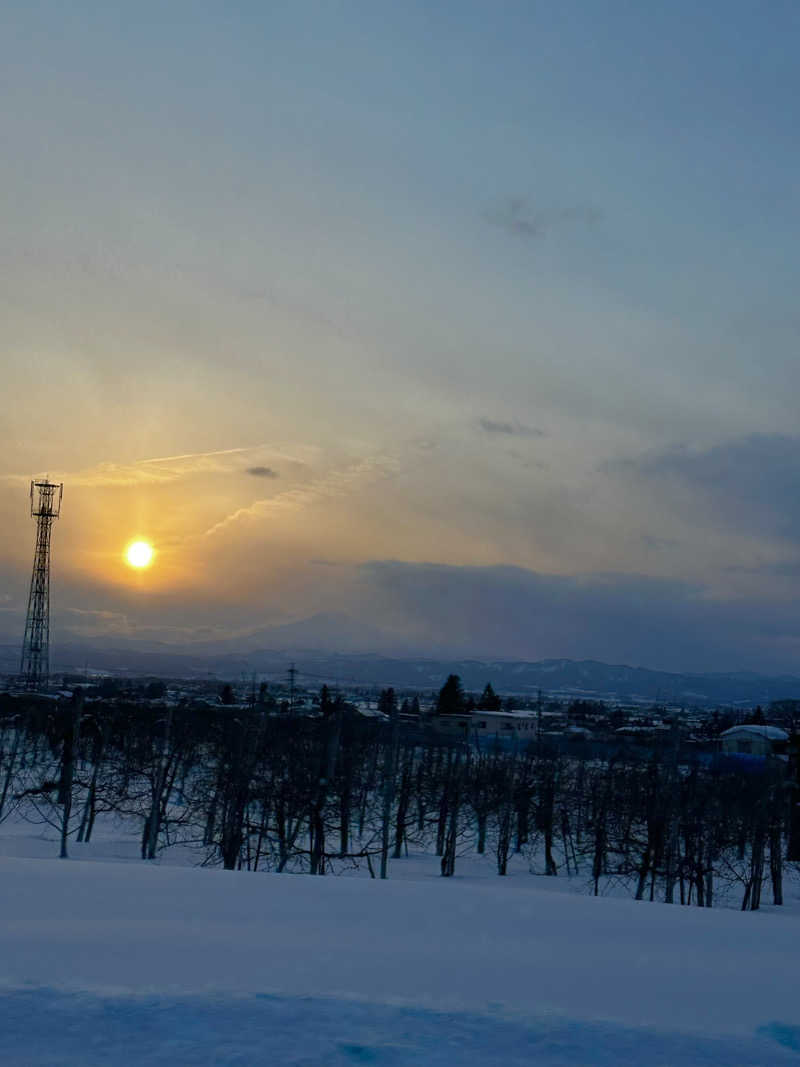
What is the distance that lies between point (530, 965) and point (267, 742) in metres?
29.3

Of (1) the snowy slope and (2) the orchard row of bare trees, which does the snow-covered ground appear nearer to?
(1) the snowy slope

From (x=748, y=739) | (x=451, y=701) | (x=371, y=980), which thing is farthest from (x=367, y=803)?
(x=451, y=701)

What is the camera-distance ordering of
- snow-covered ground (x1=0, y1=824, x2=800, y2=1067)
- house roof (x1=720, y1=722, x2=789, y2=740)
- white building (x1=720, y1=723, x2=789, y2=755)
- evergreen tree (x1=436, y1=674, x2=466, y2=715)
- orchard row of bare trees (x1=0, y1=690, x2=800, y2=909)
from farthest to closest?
evergreen tree (x1=436, y1=674, x2=466, y2=715), house roof (x1=720, y1=722, x2=789, y2=740), white building (x1=720, y1=723, x2=789, y2=755), orchard row of bare trees (x1=0, y1=690, x2=800, y2=909), snow-covered ground (x1=0, y1=824, x2=800, y2=1067)

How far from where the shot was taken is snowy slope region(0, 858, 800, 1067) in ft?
20.0

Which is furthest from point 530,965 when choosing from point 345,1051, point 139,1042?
point 139,1042

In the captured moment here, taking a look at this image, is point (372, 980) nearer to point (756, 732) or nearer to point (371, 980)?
point (371, 980)

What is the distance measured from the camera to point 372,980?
6.95 m

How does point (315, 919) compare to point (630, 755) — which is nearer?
point (315, 919)

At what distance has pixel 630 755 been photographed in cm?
4384

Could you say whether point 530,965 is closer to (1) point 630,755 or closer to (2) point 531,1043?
(2) point 531,1043

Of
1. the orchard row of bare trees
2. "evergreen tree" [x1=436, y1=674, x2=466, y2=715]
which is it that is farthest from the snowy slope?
"evergreen tree" [x1=436, y1=674, x2=466, y2=715]

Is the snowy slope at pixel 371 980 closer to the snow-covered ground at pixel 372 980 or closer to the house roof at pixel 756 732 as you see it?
the snow-covered ground at pixel 372 980

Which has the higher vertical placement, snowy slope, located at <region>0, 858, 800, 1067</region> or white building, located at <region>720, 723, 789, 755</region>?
snowy slope, located at <region>0, 858, 800, 1067</region>

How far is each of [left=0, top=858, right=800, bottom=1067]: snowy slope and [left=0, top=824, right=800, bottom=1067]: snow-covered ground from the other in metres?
0.01
